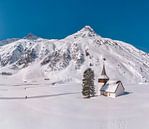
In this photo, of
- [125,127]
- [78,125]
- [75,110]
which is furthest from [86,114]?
[125,127]

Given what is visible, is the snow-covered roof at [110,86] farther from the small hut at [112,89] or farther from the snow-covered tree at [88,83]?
the snow-covered tree at [88,83]

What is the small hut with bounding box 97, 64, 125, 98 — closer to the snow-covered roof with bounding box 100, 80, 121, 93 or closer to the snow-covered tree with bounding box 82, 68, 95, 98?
the snow-covered roof with bounding box 100, 80, 121, 93

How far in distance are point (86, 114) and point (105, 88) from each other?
26.9 meters

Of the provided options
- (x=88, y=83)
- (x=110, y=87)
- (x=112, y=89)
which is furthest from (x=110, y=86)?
(x=88, y=83)

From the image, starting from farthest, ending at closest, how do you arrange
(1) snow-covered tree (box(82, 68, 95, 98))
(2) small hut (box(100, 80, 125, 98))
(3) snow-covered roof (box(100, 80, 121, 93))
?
(3) snow-covered roof (box(100, 80, 121, 93)) → (1) snow-covered tree (box(82, 68, 95, 98)) → (2) small hut (box(100, 80, 125, 98))

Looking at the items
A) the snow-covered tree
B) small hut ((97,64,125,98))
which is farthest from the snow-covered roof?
the snow-covered tree

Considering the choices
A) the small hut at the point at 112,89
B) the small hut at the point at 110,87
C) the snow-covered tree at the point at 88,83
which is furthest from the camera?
the snow-covered tree at the point at 88,83

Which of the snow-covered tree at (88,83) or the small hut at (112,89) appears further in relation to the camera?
the snow-covered tree at (88,83)

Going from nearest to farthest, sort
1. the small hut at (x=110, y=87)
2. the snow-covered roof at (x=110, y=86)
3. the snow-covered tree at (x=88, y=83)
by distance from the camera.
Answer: the small hut at (x=110, y=87) < the snow-covered tree at (x=88, y=83) < the snow-covered roof at (x=110, y=86)

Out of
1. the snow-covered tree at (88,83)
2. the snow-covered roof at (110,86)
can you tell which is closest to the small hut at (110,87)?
the snow-covered roof at (110,86)

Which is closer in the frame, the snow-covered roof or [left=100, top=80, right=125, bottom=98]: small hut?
[left=100, top=80, right=125, bottom=98]: small hut

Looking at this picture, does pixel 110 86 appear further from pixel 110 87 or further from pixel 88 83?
pixel 88 83

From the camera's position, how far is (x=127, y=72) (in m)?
196

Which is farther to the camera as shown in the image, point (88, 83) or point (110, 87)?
point (110, 87)
